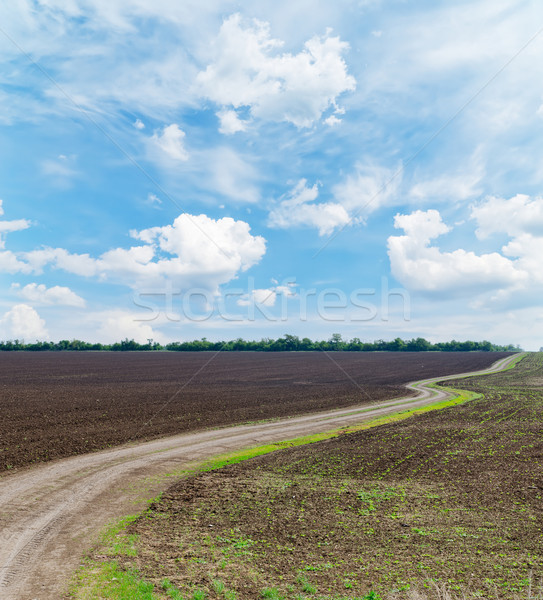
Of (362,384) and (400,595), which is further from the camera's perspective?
(362,384)

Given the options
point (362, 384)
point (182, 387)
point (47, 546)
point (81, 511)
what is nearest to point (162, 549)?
point (47, 546)

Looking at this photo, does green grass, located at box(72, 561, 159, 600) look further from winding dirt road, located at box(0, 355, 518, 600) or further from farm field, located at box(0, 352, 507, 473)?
farm field, located at box(0, 352, 507, 473)

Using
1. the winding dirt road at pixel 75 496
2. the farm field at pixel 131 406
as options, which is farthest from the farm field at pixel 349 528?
the farm field at pixel 131 406

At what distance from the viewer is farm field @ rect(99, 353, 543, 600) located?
31.8 feet

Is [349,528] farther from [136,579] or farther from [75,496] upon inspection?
[75,496]

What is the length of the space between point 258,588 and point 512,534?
7470 millimetres

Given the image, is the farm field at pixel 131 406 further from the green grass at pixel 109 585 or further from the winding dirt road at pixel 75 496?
the green grass at pixel 109 585

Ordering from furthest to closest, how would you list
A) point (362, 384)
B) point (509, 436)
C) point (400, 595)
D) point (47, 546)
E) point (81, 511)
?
point (362, 384), point (509, 436), point (81, 511), point (47, 546), point (400, 595)

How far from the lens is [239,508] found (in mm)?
14469

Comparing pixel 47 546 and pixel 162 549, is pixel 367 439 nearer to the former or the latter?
pixel 162 549

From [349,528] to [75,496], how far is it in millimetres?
9472

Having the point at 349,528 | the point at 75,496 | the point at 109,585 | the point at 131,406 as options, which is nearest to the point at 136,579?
→ the point at 109,585

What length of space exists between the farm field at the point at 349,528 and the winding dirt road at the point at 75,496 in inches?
44.7

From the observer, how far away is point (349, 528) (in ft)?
41.4
